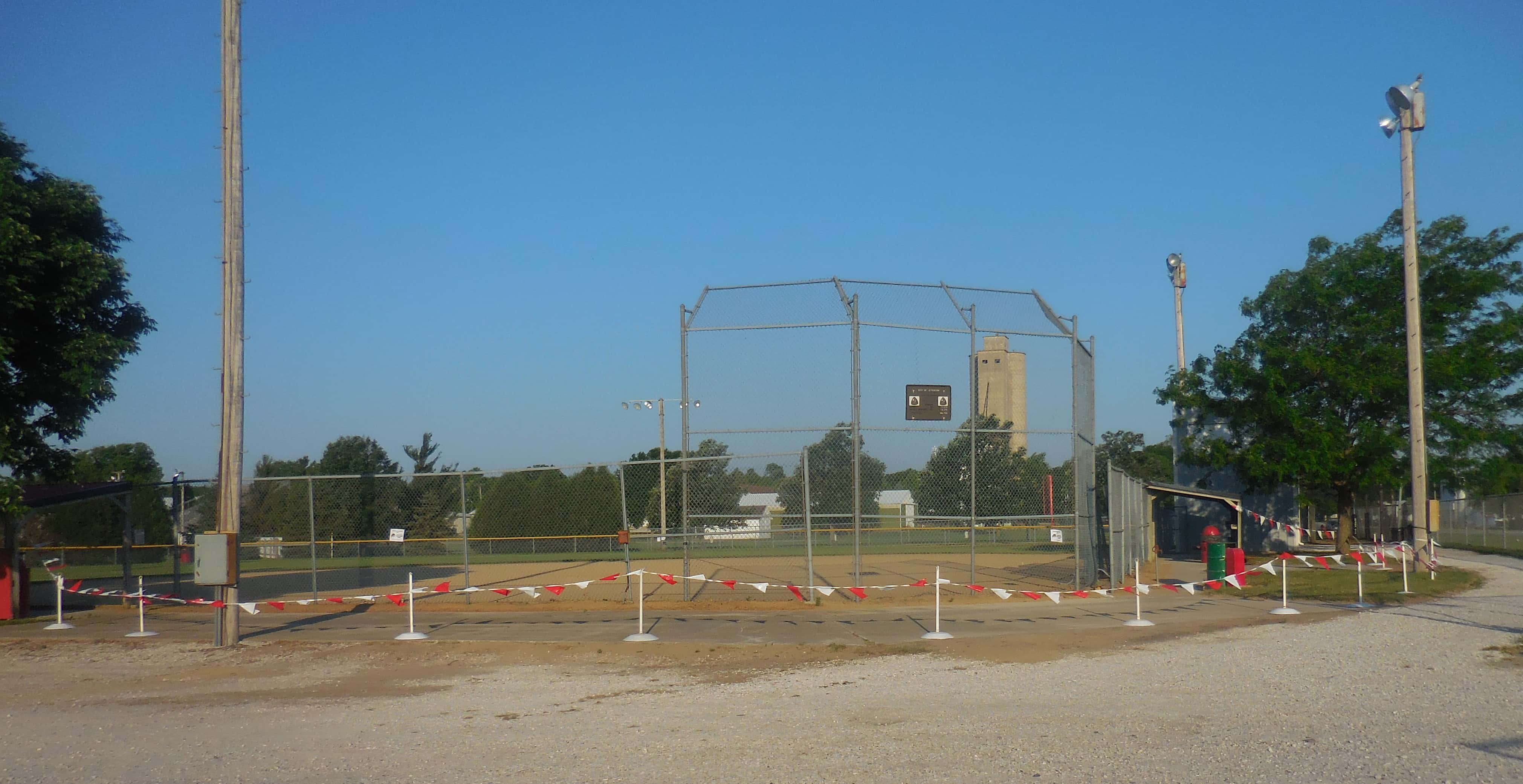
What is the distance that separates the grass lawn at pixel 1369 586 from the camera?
656 inches

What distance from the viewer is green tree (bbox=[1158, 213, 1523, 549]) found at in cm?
2684

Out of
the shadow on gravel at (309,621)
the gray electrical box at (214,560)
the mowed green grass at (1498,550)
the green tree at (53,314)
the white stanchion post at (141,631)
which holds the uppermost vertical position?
the green tree at (53,314)

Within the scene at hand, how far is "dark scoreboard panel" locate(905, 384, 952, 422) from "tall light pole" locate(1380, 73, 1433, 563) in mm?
9604

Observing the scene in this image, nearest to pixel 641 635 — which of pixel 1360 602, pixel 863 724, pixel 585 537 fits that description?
pixel 863 724

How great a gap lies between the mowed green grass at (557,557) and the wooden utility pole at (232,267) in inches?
260

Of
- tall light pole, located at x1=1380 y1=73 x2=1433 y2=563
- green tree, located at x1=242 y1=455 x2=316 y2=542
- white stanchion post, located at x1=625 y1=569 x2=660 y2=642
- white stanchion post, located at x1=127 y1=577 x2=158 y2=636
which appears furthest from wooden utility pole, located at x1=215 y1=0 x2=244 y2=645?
tall light pole, located at x1=1380 y1=73 x2=1433 y2=563

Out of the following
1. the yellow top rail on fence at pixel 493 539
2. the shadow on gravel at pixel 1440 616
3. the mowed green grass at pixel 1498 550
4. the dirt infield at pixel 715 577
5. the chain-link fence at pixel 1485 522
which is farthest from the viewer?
the chain-link fence at pixel 1485 522

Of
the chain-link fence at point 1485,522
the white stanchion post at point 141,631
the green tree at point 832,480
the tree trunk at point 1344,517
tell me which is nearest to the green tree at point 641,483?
the green tree at point 832,480

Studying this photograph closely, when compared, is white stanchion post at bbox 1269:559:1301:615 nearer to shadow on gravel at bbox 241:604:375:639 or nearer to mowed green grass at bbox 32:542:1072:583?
mowed green grass at bbox 32:542:1072:583

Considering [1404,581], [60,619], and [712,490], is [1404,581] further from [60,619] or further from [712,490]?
[60,619]

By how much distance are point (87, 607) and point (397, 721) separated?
13.7 m

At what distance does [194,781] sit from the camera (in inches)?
257

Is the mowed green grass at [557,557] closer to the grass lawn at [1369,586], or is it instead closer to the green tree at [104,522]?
the green tree at [104,522]

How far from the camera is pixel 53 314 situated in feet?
52.9
